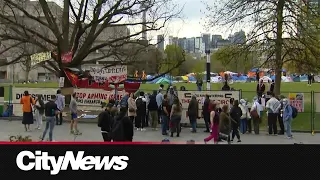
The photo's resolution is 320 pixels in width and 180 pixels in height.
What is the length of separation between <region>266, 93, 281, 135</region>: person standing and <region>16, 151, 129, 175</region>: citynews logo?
12.2 meters

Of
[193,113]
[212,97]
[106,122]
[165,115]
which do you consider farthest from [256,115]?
[106,122]

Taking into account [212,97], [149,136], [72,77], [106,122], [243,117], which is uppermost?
[72,77]

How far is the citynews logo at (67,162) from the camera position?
5.35 meters

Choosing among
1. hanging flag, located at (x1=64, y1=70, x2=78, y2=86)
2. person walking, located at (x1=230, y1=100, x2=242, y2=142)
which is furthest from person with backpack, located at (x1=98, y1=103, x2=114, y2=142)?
hanging flag, located at (x1=64, y1=70, x2=78, y2=86)

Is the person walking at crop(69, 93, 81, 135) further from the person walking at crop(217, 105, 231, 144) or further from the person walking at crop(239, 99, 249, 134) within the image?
the person walking at crop(239, 99, 249, 134)

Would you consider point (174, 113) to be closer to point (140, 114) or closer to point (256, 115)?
point (140, 114)

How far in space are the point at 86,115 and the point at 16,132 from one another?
15.9 ft

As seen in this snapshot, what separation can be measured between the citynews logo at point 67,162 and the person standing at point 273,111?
12.2 m

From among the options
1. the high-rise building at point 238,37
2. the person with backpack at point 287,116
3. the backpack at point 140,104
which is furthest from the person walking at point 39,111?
the high-rise building at point 238,37

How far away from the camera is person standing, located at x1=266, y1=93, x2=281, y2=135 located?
16.6 m

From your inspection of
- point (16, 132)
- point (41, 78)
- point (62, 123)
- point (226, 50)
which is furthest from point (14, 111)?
point (41, 78)

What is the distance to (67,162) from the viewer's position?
5.38m

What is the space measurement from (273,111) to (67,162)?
12.6m

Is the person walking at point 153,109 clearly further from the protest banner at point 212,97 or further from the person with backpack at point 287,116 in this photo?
the person with backpack at point 287,116
